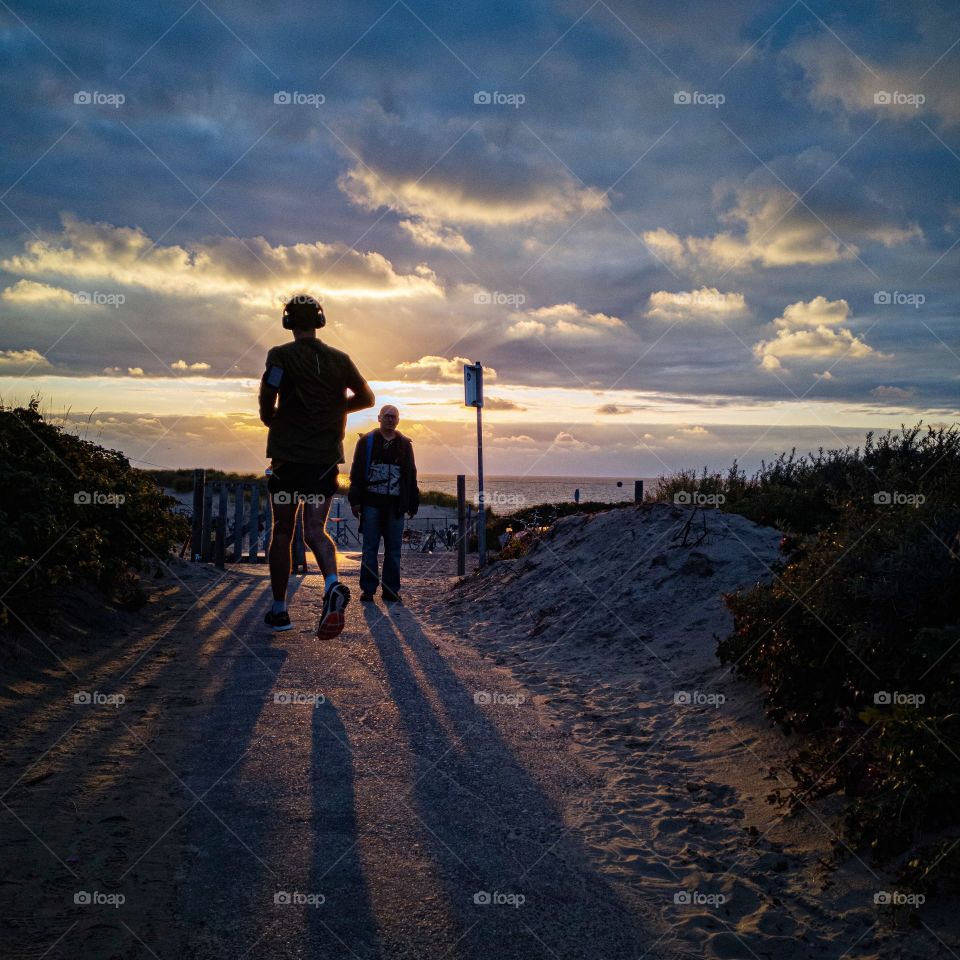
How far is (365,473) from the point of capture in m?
11.0

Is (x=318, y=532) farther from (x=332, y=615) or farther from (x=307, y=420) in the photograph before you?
(x=307, y=420)

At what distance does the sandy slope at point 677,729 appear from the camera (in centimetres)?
334

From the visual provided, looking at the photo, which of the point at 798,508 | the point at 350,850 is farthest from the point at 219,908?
the point at 798,508

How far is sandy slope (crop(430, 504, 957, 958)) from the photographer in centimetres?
334

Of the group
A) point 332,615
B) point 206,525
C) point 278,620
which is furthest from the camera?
point 206,525

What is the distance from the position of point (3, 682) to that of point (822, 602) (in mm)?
5701

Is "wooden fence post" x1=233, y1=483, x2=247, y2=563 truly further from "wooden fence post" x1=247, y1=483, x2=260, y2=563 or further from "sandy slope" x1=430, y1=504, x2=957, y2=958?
"sandy slope" x1=430, y1=504, x2=957, y2=958

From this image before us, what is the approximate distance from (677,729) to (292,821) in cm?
317

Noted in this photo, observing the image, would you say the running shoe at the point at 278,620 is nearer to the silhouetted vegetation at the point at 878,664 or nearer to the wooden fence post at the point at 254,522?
the silhouetted vegetation at the point at 878,664

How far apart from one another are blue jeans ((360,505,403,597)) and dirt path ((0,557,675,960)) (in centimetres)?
454

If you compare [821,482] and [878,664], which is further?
[821,482]

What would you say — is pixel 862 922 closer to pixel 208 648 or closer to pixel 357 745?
pixel 357 745

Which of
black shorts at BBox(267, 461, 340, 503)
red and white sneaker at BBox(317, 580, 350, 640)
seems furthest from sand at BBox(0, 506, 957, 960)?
black shorts at BBox(267, 461, 340, 503)

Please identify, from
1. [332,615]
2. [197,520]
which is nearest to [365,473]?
[332,615]
